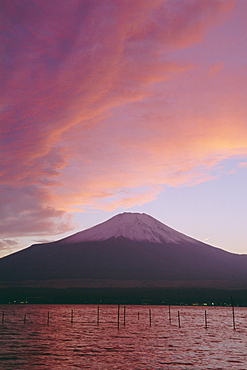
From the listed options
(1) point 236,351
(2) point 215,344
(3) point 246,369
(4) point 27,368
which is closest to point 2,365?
(4) point 27,368

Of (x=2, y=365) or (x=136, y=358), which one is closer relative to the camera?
(x=2, y=365)

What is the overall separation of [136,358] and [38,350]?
721 inches

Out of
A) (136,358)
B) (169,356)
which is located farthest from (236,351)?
(136,358)

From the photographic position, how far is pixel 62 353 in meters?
66.8

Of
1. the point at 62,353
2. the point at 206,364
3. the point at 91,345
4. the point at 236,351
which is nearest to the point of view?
the point at 206,364

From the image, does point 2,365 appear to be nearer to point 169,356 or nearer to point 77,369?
point 77,369

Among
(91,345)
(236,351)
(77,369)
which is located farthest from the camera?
(91,345)

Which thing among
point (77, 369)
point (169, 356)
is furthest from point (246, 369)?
point (77, 369)

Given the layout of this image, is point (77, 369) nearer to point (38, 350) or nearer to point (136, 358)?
point (136, 358)

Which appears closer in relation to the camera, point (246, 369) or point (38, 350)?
point (246, 369)

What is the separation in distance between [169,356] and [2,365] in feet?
84.0

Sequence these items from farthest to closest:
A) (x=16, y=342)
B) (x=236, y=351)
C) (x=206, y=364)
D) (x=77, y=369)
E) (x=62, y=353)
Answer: (x=16, y=342) < (x=236, y=351) < (x=62, y=353) < (x=206, y=364) < (x=77, y=369)

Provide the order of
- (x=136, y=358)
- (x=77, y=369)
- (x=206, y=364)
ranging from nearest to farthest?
(x=77, y=369)
(x=206, y=364)
(x=136, y=358)

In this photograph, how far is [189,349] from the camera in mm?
74562
